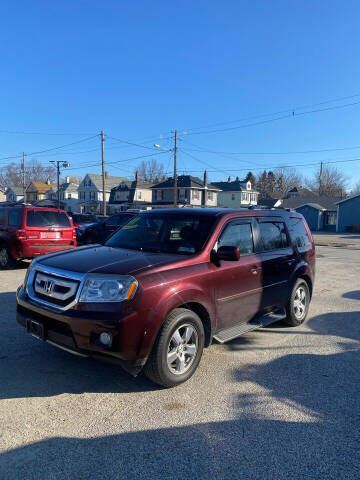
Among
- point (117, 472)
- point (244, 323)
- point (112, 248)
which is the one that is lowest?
point (117, 472)

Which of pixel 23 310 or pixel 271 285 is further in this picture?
pixel 271 285

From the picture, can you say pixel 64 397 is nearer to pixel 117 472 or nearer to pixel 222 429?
pixel 117 472

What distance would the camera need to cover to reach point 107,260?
12.3 feet

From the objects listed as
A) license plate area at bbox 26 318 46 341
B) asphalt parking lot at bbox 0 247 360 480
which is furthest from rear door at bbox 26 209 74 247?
license plate area at bbox 26 318 46 341

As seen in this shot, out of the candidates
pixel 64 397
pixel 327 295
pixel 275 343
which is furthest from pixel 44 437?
pixel 327 295

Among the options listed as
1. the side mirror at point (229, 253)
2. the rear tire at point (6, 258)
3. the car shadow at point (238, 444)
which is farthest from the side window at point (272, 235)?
the rear tire at point (6, 258)

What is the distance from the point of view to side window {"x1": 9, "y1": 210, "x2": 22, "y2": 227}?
9.43 metres

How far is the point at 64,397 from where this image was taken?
3.32 meters

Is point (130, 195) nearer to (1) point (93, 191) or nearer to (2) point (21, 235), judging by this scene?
(1) point (93, 191)

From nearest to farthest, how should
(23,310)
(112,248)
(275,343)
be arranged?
(23,310) → (112,248) → (275,343)

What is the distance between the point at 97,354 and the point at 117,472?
1063 millimetres

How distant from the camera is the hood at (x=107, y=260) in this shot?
137 inches

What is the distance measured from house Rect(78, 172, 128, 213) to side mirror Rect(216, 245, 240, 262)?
6934 centimetres

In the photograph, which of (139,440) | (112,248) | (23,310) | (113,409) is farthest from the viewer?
(112,248)
